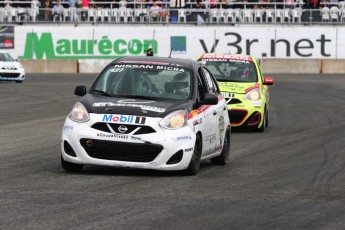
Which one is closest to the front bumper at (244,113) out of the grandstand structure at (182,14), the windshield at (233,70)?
the windshield at (233,70)

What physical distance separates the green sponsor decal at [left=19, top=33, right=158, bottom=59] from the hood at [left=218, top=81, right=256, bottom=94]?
34.2m

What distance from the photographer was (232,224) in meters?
8.36

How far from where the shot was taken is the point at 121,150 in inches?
456

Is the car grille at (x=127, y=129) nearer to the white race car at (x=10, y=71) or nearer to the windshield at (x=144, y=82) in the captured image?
the windshield at (x=144, y=82)

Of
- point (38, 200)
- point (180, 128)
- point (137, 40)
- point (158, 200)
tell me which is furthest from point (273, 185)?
point (137, 40)

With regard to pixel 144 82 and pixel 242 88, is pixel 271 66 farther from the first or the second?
pixel 144 82

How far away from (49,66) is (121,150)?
140 feet

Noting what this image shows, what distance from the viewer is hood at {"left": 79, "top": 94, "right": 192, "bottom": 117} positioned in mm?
11758

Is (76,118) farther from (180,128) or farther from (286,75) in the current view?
(286,75)

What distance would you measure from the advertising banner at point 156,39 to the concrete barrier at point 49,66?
3.28 feet

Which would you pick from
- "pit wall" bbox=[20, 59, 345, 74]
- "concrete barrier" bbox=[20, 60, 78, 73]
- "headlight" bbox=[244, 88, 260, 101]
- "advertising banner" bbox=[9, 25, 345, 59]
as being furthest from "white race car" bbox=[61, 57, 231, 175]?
"advertising banner" bbox=[9, 25, 345, 59]

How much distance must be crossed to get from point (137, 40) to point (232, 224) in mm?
46607

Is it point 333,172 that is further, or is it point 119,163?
point 333,172

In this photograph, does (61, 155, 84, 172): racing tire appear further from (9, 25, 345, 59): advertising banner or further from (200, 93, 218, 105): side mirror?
(9, 25, 345, 59): advertising banner
